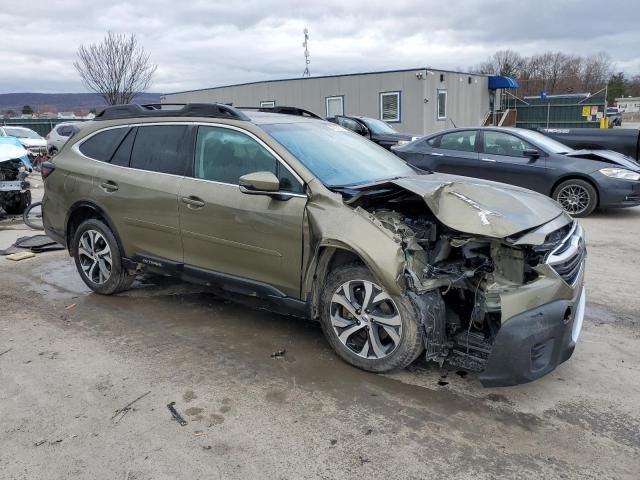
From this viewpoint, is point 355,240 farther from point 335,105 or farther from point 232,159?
point 335,105

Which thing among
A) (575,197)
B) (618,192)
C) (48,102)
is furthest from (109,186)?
(48,102)

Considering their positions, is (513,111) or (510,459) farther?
(513,111)

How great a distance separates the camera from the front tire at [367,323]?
3.46 meters

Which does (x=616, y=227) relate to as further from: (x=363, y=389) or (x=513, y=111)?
(x=513, y=111)

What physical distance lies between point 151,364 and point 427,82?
2081 cm

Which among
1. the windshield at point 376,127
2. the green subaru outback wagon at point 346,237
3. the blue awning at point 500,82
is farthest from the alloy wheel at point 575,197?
the blue awning at point 500,82

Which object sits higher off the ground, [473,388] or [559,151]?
[559,151]

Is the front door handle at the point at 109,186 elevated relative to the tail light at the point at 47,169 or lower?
lower

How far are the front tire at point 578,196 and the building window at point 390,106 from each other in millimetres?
15032

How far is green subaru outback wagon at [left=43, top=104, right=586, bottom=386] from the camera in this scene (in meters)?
3.29

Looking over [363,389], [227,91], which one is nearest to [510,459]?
[363,389]

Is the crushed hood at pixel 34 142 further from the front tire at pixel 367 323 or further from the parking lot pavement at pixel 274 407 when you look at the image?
the front tire at pixel 367 323

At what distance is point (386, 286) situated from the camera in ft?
11.1

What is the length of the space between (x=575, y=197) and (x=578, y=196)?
5 centimetres
